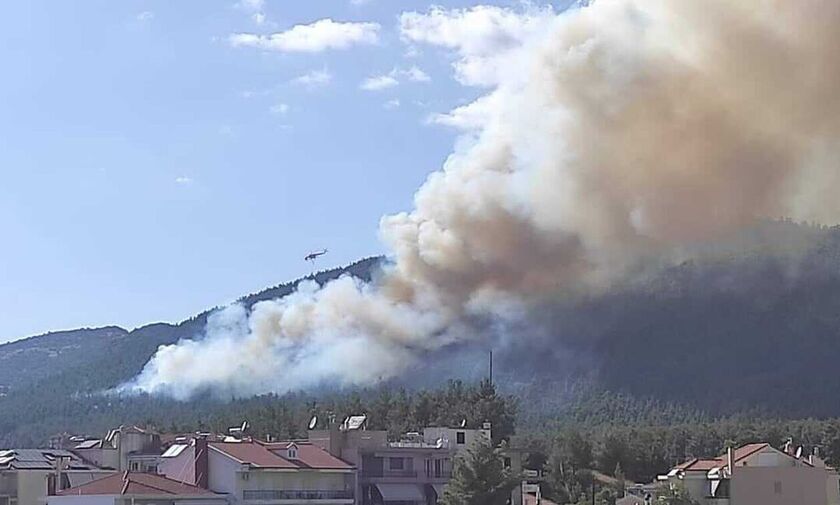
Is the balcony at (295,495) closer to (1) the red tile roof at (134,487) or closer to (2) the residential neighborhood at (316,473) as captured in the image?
(2) the residential neighborhood at (316,473)

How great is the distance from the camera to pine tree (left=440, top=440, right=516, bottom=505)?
71375 mm

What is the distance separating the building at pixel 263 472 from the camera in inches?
2820

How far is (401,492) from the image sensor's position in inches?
3140

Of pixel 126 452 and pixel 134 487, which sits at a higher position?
pixel 126 452

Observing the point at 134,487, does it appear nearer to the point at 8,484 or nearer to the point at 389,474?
the point at 8,484

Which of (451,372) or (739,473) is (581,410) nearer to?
(451,372)

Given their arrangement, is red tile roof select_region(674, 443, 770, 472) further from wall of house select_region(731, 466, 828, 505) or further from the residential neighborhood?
wall of house select_region(731, 466, 828, 505)

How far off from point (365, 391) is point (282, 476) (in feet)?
334

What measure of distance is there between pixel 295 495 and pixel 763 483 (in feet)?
92.0

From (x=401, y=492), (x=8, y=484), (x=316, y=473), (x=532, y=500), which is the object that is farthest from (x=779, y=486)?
(x=8, y=484)

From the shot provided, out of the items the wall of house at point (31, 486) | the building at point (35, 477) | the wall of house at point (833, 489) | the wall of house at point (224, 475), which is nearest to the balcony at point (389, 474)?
the wall of house at point (224, 475)

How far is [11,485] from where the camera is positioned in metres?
78.9

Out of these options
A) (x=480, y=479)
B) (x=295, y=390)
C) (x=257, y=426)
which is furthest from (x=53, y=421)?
(x=480, y=479)

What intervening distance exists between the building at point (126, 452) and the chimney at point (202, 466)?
14.8 meters
